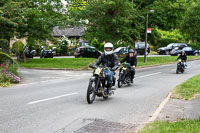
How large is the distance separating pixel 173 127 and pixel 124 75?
7.78 metres

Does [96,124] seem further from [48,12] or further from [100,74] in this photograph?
[48,12]

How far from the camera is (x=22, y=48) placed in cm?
3191

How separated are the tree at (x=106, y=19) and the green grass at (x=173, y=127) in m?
18.5

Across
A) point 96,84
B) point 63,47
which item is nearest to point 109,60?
point 96,84

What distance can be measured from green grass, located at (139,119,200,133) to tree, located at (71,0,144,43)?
1853 centimetres

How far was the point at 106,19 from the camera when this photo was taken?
25500 millimetres

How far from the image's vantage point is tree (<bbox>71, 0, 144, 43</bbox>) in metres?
24.8

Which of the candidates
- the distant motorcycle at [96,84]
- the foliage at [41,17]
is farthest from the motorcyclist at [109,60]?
the foliage at [41,17]

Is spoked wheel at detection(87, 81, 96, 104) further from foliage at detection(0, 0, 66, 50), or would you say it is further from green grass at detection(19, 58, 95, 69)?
green grass at detection(19, 58, 95, 69)

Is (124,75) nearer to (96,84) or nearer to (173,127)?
(96,84)

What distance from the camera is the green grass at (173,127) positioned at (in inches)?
215

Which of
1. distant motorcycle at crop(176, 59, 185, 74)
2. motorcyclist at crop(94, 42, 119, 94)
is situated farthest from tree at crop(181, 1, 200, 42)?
motorcyclist at crop(94, 42, 119, 94)

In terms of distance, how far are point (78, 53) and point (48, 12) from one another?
39.4ft

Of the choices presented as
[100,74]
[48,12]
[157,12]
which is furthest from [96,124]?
[157,12]
